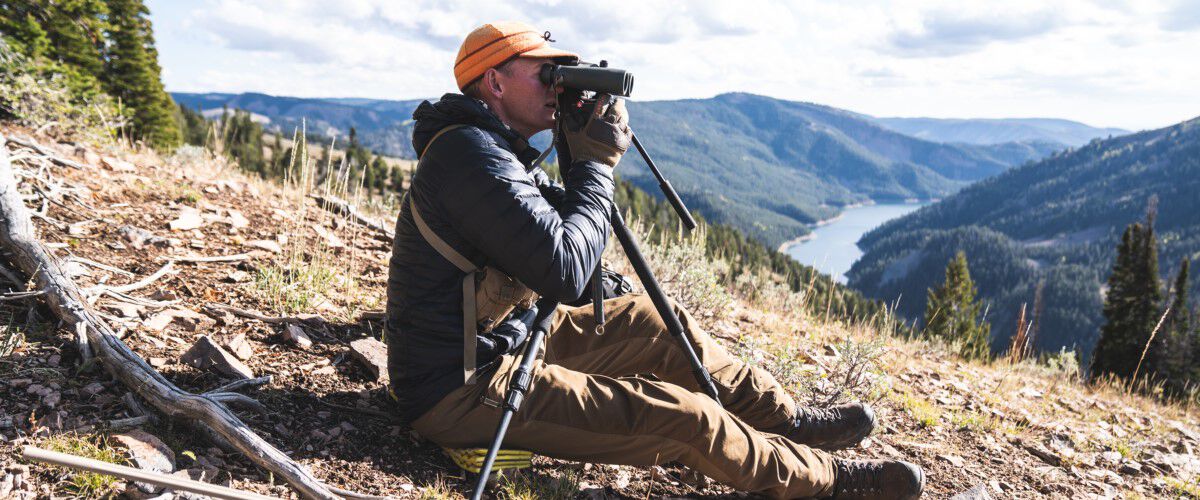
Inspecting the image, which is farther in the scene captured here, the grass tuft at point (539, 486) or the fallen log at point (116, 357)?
the grass tuft at point (539, 486)

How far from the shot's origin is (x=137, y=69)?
3409cm

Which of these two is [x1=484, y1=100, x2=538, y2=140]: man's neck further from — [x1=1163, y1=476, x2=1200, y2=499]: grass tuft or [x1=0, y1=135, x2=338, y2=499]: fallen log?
[x1=1163, y1=476, x2=1200, y2=499]: grass tuft

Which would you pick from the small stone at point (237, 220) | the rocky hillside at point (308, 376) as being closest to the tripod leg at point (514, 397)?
the rocky hillside at point (308, 376)

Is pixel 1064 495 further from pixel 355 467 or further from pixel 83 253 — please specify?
pixel 83 253

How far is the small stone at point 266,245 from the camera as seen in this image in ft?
17.2

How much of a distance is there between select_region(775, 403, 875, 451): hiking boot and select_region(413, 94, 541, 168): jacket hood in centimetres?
212

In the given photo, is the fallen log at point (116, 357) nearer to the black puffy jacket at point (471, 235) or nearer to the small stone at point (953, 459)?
the black puffy jacket at point (471, 235)

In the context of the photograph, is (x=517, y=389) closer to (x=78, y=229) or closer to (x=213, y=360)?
(x=213, y=360)

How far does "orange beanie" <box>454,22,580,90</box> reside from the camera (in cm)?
293

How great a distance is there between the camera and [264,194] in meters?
7.00

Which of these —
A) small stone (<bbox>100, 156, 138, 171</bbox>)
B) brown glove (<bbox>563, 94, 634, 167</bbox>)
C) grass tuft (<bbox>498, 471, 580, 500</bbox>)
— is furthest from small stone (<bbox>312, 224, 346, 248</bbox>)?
brown glove (<bbox>563, 94, 634, 167</bbox>)

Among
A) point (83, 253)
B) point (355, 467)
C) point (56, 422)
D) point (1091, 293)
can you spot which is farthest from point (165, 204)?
point (1091, 293)

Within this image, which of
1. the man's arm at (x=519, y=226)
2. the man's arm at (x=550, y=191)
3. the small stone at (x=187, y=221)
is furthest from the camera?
the small stone at (x=187, y=221)

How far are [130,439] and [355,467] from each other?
87cm
